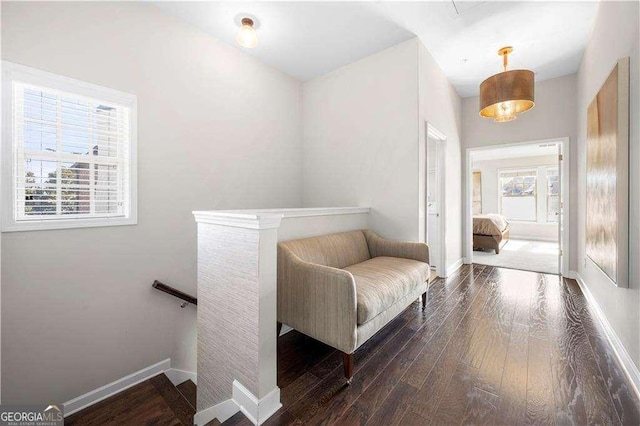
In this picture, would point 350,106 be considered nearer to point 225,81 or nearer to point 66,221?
point 225,81

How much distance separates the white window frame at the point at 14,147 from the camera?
5.36ft

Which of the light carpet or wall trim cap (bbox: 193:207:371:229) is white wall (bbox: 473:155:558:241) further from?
wall trim cap (bbox: 193:207:371:229)

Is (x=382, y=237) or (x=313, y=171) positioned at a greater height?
(x=313, y=171)

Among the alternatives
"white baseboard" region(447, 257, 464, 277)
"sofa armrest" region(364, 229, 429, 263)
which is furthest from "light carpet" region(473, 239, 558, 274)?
"sofa armrest" region(364, 229, 429, 263)

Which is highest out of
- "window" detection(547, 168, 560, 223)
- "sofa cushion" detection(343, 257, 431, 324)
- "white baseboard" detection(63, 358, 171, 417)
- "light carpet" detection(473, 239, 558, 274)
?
"window" detection(547, 168, 560, 223)

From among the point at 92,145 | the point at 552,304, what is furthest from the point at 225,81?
the point at 552,304

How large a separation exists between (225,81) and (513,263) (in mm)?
5090

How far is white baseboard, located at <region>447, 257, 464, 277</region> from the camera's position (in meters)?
3.70

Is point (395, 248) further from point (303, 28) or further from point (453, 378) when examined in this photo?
point (303, 28)

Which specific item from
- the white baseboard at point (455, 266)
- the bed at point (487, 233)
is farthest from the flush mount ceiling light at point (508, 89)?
the bed at point (487, 233)

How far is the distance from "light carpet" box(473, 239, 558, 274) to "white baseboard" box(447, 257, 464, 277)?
45cm

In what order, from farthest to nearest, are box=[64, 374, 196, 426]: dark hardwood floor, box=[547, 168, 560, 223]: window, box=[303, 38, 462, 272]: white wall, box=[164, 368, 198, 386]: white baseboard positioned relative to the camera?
box=[547, 168, 560, 223]: window, box=[303, 38, 462, 272]: white wall, box=[164, 368, 198, 386]: white baseboard, box=[64, 374, 196, 426]: dark hardwood floor

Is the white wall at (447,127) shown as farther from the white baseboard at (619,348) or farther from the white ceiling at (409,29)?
the white baseboard at (619,348)

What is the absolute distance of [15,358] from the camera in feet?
5.54
